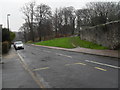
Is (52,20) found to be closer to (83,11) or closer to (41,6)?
(41,6)

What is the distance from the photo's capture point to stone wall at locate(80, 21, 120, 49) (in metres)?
14.9

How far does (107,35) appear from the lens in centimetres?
1709

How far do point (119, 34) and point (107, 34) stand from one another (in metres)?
2.57

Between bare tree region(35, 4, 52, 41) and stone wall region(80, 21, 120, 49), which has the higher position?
bare tree region(35, 4, 52, 41)

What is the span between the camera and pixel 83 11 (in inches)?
2324

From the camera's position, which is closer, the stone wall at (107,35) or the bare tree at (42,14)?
the stone wall at (107,35)

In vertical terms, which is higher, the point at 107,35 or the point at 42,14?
the point at 42,14

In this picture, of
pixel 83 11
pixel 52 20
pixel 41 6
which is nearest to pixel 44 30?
pixel 52 20

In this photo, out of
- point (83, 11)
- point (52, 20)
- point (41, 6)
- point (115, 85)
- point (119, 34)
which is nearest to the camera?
point (115, 85)

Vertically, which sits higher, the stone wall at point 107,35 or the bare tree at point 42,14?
the bare tree at point 42,14

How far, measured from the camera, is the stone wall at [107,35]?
14926 mm

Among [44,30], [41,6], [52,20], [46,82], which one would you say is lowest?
[46,82]

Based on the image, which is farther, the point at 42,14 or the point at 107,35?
the point at 42,14

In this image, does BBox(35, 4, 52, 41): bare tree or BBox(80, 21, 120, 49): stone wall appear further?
BBox(35, 4, 52, 41): bare tree
